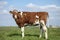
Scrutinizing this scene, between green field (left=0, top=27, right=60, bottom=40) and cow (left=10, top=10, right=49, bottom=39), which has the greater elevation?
cow (left=10, top=10, right=49, bottom=39)

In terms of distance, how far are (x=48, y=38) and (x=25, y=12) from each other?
161 centimetres

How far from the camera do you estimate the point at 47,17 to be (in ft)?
26.8

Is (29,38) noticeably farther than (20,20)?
No

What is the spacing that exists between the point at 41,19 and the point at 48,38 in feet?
2.78

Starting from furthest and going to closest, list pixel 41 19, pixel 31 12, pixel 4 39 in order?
pixel 31 12 < pixel 41 19 < pixel 4 39

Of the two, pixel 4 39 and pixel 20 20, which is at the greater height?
pixel 20 20

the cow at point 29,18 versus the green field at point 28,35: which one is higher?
the cow at point 29,18

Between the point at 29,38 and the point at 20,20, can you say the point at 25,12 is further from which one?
the point at 29,38

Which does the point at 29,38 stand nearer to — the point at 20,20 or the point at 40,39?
the point at 40,39

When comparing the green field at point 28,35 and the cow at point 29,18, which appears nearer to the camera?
the green field at point 28,35

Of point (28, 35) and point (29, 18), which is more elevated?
point (29, 18)

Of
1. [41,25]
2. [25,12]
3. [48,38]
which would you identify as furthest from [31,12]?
[48,38]

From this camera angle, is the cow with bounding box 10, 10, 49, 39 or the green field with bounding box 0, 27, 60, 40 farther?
the cow with bounding box 10, 10, 49, 39

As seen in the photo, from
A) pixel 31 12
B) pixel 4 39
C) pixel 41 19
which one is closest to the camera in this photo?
pixel 4 39
